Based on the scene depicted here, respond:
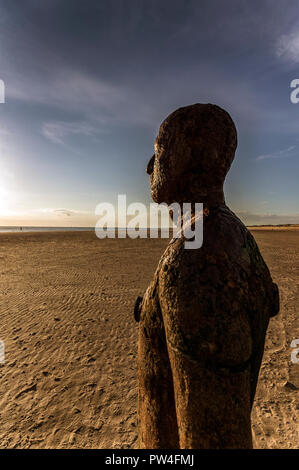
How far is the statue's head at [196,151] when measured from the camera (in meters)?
1.27

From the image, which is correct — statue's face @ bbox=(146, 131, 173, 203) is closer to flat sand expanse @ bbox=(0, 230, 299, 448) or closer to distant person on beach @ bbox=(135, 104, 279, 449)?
distant person on beach @ bbox=(135, 104, 279, 449)

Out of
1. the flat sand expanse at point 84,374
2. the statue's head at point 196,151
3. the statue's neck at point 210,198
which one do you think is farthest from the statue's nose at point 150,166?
the flat sand expanse at point 84,374

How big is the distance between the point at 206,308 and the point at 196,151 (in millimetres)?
793

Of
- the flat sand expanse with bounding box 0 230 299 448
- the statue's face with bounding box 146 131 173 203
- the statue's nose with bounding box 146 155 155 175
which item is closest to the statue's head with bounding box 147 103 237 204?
the statue's face with bounding box 146 131 173 203

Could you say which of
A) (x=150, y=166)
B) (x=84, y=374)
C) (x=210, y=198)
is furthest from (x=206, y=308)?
(x=84, y=374)

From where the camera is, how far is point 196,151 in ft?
4.15

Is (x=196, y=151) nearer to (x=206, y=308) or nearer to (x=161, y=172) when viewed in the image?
(x=161, y=172)

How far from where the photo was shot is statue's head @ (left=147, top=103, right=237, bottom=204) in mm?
1267

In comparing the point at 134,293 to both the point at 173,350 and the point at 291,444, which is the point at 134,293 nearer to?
the point at 291,444

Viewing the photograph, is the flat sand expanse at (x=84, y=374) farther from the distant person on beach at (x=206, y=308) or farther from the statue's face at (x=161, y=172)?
the statue's face at (x=161, y=172)

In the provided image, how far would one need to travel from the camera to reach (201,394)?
1.02 m

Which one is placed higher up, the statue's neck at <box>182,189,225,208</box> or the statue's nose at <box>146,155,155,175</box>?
the statue's nose at <box>146,155,155,175</box>
